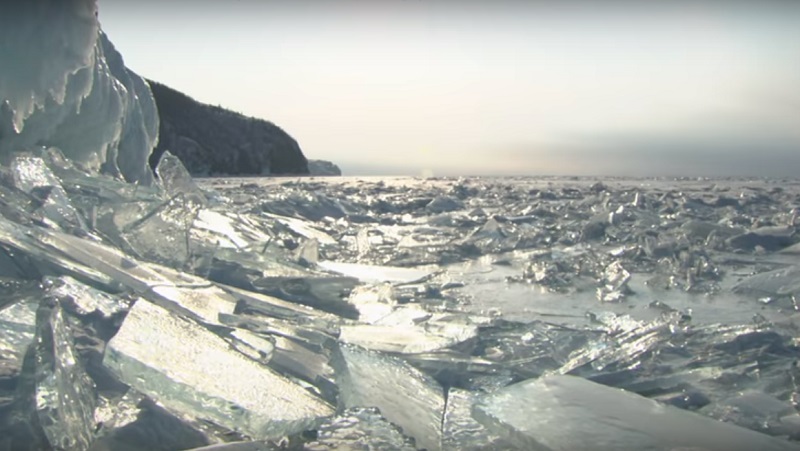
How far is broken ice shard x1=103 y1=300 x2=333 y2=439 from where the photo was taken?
131cm

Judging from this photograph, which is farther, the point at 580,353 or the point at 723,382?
the point at 580,353

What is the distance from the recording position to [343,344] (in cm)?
178

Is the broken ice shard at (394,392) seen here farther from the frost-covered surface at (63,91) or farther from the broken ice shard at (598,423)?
the frost-covered surface at (63,91)

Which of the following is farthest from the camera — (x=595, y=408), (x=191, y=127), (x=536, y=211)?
(x=191, y=127)

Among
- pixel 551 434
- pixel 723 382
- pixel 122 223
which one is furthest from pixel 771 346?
pixel 122 223

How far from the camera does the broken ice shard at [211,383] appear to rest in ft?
4.30

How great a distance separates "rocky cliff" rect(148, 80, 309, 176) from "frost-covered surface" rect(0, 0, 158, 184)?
28.6m

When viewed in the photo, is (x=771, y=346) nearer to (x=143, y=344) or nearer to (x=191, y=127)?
(x=143, y=344)

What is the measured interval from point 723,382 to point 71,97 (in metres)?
4.44

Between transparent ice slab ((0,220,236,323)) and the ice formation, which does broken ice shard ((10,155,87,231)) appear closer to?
the ice formation

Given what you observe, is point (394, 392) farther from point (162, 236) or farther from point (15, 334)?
point (162, 236)

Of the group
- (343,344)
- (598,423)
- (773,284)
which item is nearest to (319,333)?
(343,344)

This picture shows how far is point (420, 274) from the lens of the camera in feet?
12.3

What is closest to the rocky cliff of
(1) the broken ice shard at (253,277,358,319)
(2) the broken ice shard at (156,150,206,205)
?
(2) the broken ice shard at (156,150,206,205)
